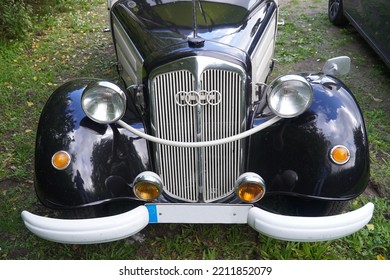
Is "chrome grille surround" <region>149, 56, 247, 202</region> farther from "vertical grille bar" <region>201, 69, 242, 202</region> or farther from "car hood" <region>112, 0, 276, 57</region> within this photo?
"car hood" <region>112, 0, 276, 57</region>

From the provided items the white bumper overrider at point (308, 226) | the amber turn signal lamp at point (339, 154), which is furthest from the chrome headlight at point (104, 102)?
the amber turn signal lamp at point (339, 154)

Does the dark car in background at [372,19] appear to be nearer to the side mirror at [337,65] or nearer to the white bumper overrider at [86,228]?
the side mirror at [337,65]

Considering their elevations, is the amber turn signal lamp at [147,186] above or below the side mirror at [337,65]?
below

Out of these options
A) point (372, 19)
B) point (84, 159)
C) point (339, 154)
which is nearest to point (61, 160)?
point (84, 159)

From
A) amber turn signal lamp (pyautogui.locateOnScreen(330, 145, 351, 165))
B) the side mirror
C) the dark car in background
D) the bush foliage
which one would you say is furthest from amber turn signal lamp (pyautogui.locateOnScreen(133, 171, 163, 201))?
the bush foliage

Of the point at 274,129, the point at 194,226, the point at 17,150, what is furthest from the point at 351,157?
the point at 17,150

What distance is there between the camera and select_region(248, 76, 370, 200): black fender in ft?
7.61

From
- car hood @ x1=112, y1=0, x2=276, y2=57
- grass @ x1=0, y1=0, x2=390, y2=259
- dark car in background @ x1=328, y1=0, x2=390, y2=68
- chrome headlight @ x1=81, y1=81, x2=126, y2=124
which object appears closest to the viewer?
chrome headlight @ x1=81, y1=81, x2=126, y2=124

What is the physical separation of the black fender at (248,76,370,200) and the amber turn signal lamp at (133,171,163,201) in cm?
61

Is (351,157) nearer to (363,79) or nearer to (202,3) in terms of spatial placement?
(202,3)

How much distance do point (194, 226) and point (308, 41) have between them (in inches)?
166

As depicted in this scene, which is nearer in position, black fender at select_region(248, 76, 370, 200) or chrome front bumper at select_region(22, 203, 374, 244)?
chrome front bumper at select_region(22, 203, 374, 244)

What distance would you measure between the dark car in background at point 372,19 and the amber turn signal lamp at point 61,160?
3949mm

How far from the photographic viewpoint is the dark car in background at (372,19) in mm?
4730
